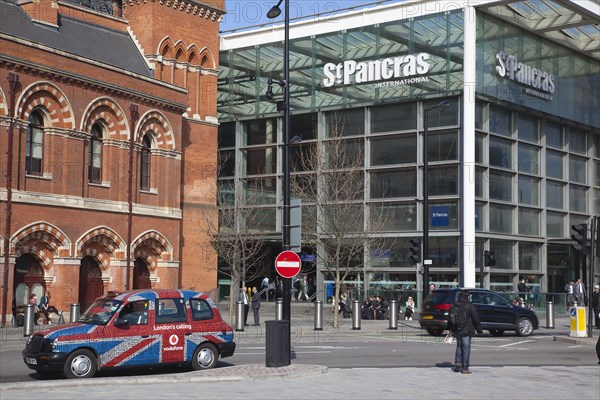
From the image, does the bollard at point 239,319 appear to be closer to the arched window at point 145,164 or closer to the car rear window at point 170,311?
the arched window at point 145,164

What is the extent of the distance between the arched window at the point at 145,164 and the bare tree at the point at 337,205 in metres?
7.23

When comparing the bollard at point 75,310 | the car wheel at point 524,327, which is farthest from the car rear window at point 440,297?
the bollard at point 75,310

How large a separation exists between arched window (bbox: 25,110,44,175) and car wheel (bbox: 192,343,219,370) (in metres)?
18.1

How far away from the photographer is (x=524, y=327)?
29641 mm

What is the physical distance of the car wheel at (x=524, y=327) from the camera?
29594 mm

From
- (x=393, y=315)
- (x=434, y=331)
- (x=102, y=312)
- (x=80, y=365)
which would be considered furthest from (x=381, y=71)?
(x=80, y=365)

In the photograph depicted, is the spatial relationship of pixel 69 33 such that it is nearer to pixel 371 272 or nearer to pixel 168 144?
pixel 168 144

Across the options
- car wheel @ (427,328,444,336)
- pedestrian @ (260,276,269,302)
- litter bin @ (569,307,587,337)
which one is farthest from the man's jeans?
pedestrian @ (260,276,269,302)

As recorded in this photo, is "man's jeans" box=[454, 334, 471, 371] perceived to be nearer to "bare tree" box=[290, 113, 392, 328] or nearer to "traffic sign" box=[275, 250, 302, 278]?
"traffic sign" box=[275, 250, 302, 278]

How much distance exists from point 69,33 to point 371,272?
20.2 metres

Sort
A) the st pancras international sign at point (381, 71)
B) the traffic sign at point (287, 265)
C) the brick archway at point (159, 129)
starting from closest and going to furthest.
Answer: the traffic sign at point (287, 265) < the brick archway at point (159, 129) < the st pancras international sign at point (381, 71)

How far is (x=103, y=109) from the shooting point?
36125 mm

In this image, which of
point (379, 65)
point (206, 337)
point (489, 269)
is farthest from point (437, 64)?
point (206, 337)

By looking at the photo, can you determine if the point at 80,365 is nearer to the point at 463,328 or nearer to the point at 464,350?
the point at 464,350
